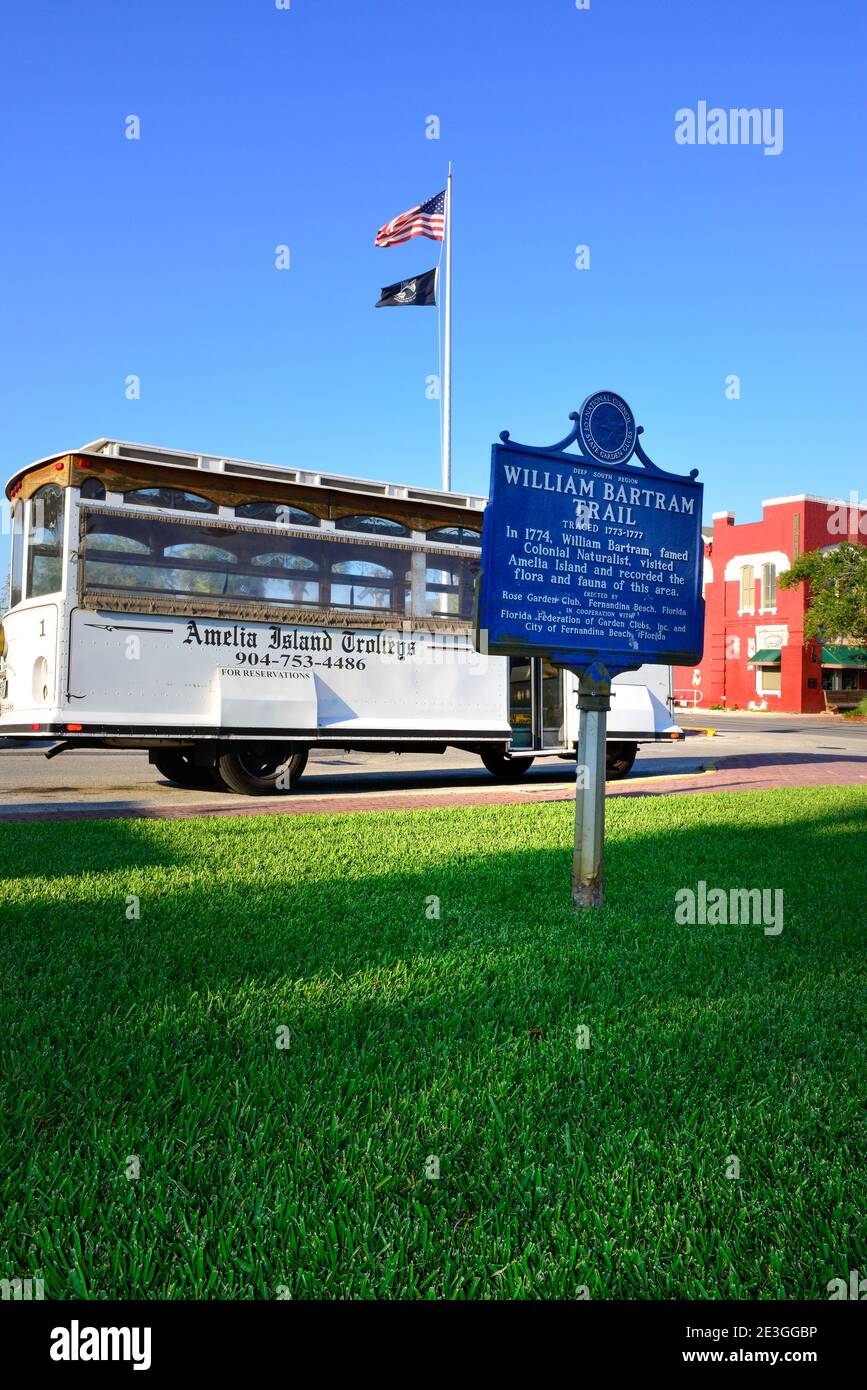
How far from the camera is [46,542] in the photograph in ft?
38.2

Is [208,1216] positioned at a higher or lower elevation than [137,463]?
lower

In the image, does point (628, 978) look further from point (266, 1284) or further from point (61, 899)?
point (61, 899)

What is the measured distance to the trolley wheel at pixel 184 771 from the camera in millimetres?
13312

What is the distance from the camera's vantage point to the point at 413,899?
5887 millimetres

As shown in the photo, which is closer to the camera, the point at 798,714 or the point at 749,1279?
the point at 749,1279

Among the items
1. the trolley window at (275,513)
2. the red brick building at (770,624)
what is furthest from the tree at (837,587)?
the trolley window at (275,513)

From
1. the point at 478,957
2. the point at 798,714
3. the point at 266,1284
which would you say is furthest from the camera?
the point at 798,714

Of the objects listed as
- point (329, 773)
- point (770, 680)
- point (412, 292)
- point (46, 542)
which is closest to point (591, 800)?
point (46, 542)

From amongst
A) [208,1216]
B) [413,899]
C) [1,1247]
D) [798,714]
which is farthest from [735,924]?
[798,714]

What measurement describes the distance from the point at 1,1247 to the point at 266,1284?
0.63 metres

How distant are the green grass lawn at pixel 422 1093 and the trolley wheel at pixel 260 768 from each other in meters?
6.17

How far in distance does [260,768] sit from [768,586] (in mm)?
44450

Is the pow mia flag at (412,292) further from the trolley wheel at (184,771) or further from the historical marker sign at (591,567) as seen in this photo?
the historical marker sign at (591,567)

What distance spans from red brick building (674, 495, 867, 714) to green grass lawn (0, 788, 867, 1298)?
46982 mm
